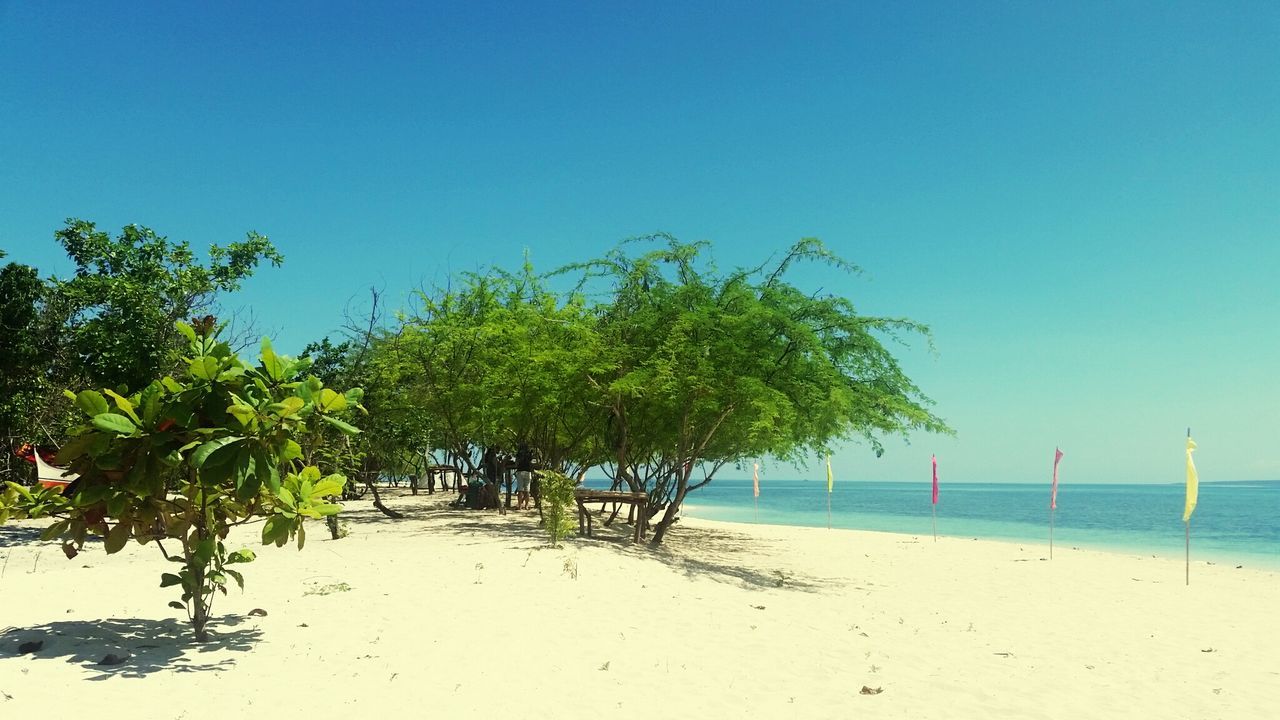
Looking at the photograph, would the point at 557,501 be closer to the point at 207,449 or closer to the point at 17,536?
the point at 207,449

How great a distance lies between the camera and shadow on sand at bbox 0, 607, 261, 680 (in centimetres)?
590

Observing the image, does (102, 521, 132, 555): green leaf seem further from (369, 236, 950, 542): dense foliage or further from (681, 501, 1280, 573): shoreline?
(681, 501, 1280, 573): shoreline

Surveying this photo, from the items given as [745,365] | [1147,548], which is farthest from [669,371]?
[1147,548]

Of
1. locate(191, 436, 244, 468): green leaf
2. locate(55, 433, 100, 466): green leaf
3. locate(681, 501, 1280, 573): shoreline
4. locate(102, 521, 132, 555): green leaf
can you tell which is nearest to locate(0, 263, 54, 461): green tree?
locate(102, 521, 132, 555): green leaf

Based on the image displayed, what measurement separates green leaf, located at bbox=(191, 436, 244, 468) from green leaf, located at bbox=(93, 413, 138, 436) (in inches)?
27.1

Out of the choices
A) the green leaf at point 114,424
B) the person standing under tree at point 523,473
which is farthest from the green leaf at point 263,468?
the person standing under tree at point 523,473

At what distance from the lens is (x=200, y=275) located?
61.2 feet

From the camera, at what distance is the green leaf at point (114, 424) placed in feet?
18.5

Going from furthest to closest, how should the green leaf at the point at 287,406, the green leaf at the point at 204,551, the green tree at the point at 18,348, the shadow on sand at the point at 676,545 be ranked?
the green tree at the point at 18,348 < the shadow on sand at the point at 676,545 < the green leaf at the point at 204,551 < the green leaf at the point at 287,406

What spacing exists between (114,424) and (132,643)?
2161 millimetres

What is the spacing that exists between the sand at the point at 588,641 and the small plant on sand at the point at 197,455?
999mm

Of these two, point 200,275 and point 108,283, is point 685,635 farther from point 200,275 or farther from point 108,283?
point 200,275

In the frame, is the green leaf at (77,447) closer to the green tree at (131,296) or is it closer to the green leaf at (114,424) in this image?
the green leaf at (114,424)

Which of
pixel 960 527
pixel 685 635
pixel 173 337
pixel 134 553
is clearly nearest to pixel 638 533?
pixel 685 635
